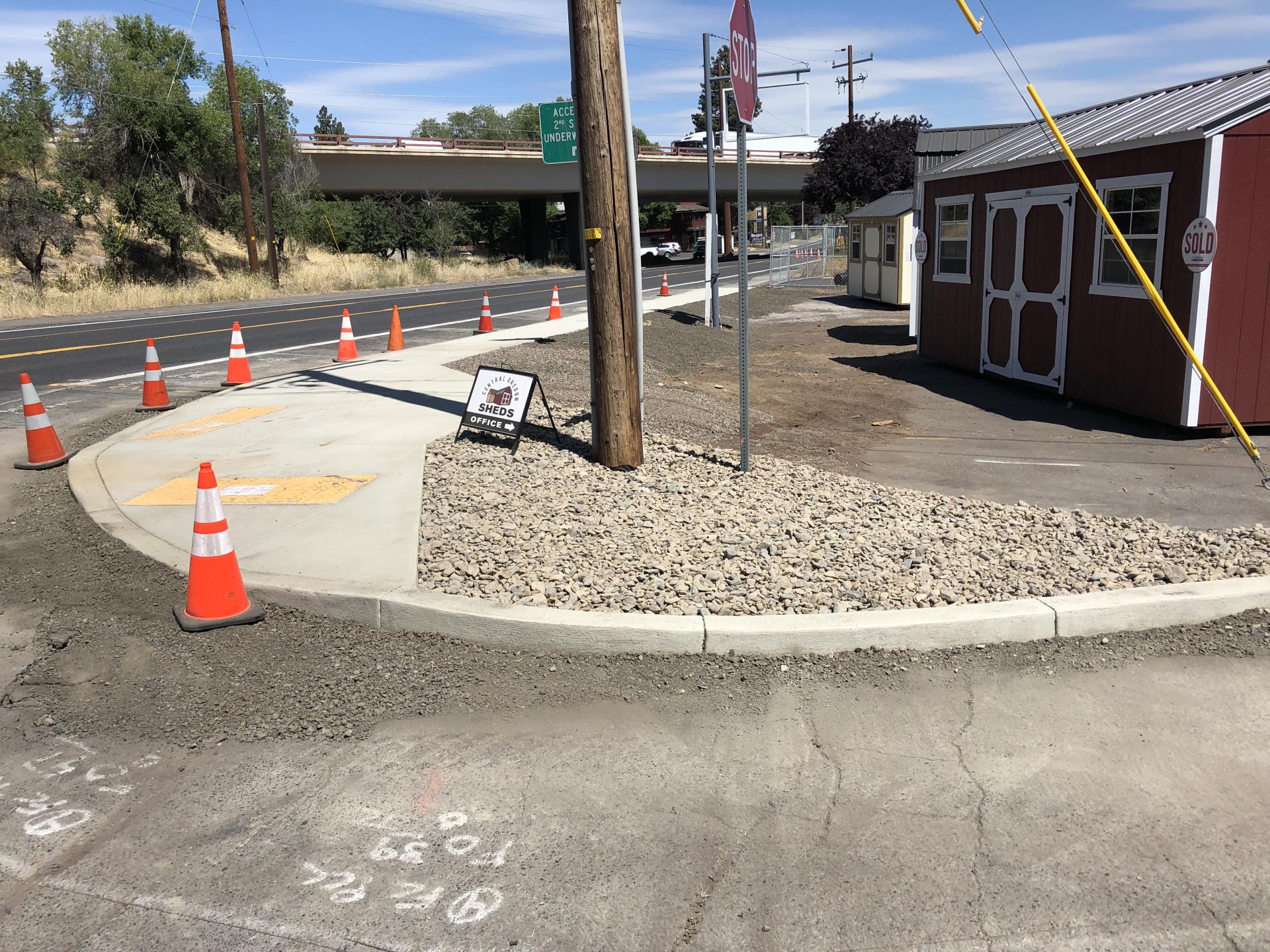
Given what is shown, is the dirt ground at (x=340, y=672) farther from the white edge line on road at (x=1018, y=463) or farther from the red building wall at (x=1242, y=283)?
the red building wall at (x=1242, y=283)

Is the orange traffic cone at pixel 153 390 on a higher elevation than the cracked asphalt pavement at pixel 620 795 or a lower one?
higher

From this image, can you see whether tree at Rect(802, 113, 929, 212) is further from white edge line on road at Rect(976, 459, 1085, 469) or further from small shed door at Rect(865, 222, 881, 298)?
white edge line on road at Rect(976, 459, 1085, 469)

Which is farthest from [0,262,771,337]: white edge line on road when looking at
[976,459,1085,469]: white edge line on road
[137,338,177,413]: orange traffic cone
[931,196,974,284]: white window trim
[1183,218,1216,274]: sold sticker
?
[1183,218,1216,274]: sold sticker

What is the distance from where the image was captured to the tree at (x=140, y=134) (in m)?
38.6

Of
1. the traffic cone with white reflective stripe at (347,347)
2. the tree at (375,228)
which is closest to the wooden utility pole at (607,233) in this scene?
the traffic cone with white reflective stripe at (347,347)

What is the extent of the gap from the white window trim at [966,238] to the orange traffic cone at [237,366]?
9.65m

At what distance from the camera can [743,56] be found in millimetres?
6633

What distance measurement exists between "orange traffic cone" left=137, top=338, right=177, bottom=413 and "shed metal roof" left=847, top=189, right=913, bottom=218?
58.1ft

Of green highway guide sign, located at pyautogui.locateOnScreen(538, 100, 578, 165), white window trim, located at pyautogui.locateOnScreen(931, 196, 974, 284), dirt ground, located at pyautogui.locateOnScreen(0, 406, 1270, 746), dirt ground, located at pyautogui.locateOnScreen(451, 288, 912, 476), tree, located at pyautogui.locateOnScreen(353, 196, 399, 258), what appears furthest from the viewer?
tree, located at pyautogui.locateOnScreen(353, 196, 399, 258)

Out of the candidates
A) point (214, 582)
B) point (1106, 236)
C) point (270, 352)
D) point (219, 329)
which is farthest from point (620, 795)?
point (219, 329)

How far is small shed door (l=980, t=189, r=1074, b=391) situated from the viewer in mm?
11734

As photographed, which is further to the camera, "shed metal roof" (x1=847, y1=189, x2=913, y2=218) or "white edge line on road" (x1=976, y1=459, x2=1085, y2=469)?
"shed metal roof" (x1=847, y1=189, x2=913, y2=218)

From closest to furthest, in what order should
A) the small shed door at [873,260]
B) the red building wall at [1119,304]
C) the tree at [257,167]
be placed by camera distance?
the red building wall at [1119,304], the small shed door at [873,260], the tree at [257,167]

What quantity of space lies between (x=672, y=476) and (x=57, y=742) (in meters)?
4.46
